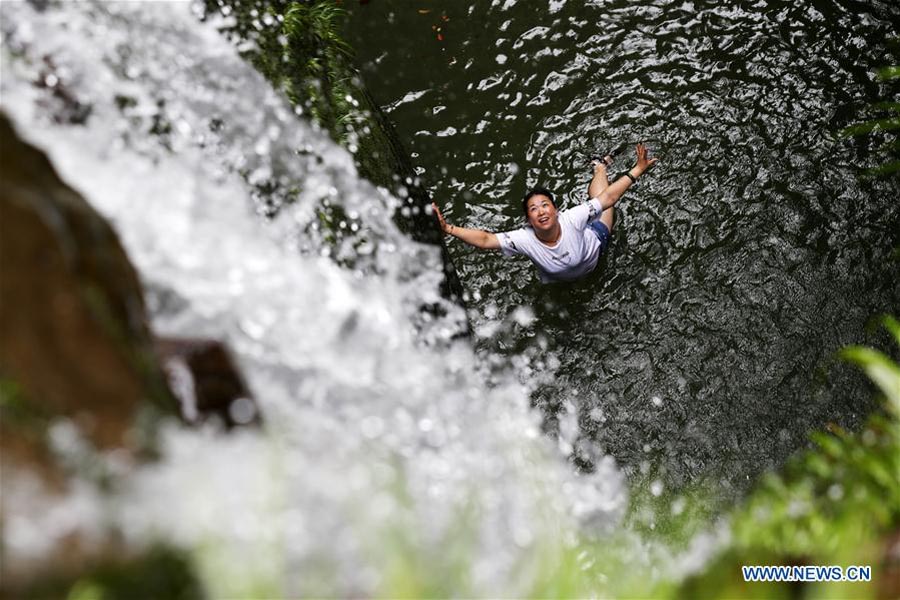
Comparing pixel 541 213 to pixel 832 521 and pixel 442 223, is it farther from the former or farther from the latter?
pixel 832 521

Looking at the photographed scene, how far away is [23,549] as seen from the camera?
260 cm

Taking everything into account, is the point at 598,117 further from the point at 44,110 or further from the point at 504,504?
the point at 44,110

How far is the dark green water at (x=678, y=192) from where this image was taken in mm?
6008

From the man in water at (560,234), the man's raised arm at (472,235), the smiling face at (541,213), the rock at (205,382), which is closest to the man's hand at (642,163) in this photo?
the man in water at (560,234)

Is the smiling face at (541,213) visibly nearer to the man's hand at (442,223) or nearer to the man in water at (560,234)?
the man in water at (560,234)

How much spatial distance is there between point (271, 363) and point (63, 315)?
1.52 m

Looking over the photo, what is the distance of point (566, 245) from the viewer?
6199 mm

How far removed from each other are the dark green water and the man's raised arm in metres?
0.39

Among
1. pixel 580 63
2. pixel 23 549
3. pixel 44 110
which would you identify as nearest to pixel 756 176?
pixel 580 63

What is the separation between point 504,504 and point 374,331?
1365 mm

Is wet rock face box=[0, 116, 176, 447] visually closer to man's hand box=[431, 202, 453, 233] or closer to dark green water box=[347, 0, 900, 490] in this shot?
man's hand box=[431, 202, 453, 233]

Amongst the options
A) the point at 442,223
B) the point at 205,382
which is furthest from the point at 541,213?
the point at 205,382

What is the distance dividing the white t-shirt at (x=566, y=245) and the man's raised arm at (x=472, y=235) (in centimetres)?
8

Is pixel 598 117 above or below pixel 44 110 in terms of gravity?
below
